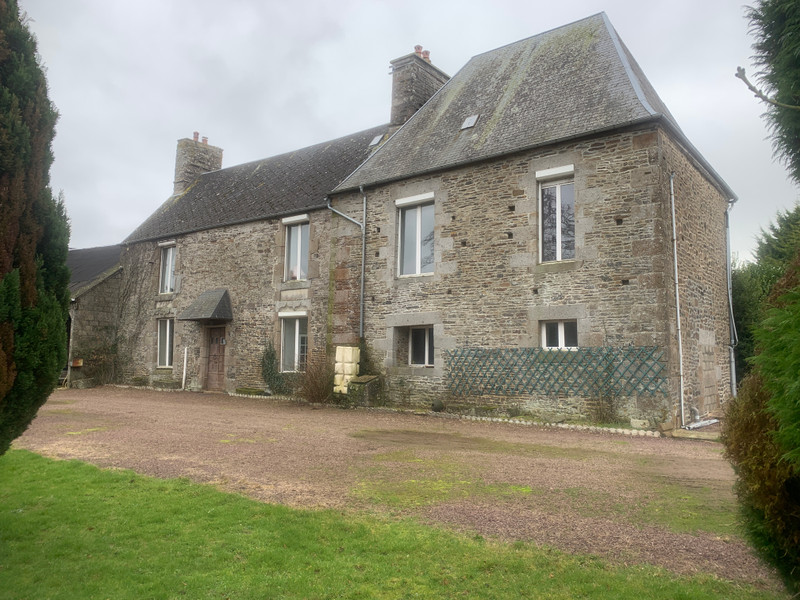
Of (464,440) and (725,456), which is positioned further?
(464,440)

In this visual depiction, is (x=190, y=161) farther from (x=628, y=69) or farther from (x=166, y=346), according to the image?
(x=628, y=69)

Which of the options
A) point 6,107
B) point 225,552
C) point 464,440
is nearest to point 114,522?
point 225,552

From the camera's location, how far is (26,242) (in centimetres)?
410

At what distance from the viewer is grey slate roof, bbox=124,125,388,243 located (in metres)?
16.8

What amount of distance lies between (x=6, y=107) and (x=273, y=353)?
1245cm

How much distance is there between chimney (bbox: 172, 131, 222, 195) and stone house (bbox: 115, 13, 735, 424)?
16.9 feet

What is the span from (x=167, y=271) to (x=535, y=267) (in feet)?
43.8

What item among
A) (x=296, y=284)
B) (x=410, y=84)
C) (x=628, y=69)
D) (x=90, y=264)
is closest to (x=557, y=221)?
(x=628, y=69)

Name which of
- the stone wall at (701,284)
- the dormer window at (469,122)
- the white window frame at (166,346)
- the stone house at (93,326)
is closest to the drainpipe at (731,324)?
the stone wall at (701,284)

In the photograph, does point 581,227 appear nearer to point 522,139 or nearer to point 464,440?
point 522,139

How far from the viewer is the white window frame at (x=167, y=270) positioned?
1966 cm

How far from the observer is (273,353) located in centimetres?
1619

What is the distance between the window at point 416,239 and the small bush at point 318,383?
9.61 ft

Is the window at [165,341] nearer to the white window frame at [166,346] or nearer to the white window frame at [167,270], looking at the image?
the white window frame at [166,346]
